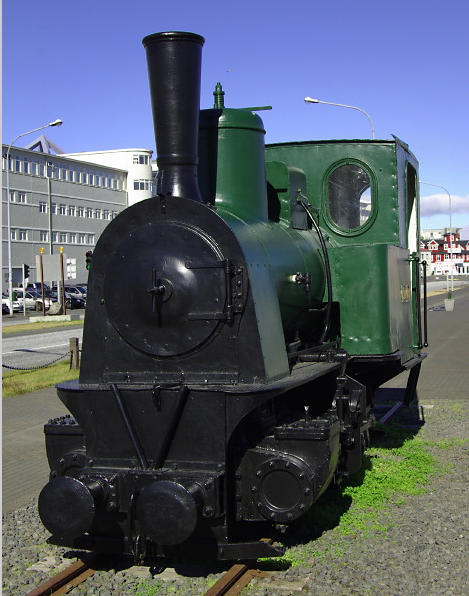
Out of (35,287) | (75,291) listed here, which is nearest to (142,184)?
(35,287)

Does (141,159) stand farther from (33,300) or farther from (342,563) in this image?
(342,563)

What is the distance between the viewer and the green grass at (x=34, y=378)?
14.5m

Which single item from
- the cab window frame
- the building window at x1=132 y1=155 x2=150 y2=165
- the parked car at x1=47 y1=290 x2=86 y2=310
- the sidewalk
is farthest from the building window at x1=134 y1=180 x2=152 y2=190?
the cab window frame

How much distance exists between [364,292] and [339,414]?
4.34ft

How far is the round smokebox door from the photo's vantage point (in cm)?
529

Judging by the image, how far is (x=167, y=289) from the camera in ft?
17.4

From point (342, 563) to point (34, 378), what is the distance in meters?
11.5

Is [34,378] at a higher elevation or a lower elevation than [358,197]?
lower

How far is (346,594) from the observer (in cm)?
496

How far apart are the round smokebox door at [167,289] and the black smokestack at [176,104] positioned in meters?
0.41

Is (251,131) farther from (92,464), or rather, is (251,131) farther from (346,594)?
(346,594)

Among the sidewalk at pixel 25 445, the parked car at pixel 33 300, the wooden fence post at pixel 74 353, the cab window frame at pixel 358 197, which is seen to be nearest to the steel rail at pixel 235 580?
the sidewalk at pixel 25 445

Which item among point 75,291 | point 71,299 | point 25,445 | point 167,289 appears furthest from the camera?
point 75,291

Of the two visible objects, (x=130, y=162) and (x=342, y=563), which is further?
(x=130, y=162)
